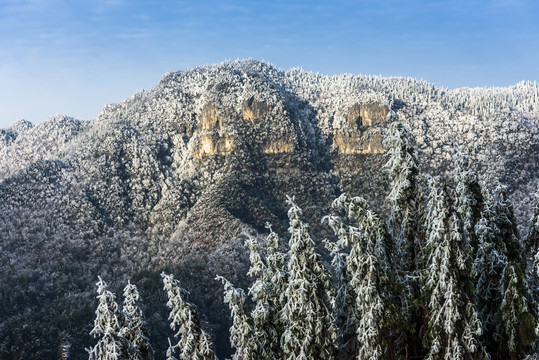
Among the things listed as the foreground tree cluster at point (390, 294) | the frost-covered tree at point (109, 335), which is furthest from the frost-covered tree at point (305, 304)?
the frost-covered tree at point (109, 335)

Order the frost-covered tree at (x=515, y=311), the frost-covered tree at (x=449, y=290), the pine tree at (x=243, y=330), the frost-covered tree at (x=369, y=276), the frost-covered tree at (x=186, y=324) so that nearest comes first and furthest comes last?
the frost-covered tree at (x=449, y=290)
the frost-covered tree at (x=369, y=276)
the frost-covered tree at (x=186, y=324)
the frost-covered tree at (x=515, y=311)
the pine tree at (x=243, y=330)

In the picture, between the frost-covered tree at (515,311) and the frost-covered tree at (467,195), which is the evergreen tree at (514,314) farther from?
the frost-covered tree at (467,195)

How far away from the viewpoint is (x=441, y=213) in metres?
20.1

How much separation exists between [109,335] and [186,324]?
16.6 feet

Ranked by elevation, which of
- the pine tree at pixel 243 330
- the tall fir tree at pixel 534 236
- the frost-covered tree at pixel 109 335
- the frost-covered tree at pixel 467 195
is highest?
the frost-covered tree at pixel 467 195

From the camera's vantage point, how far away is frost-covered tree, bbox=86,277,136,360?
16.8 meters

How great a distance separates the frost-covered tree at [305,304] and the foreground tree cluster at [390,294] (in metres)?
0.05

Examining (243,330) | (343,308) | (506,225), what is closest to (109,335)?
(243,330)

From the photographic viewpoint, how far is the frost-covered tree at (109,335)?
1678 cm

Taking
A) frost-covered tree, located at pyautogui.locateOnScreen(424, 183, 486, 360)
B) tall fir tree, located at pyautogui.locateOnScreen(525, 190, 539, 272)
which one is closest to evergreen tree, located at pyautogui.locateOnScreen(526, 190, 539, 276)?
tall fir tree, located at pyautogui.locateOnScreen(525, 190, 539, 272)

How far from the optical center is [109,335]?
665 inches

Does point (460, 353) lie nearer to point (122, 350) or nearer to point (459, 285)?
point (459, 285)

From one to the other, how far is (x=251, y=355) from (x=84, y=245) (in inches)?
7508

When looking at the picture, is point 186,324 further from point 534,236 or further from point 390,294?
point 534,236
